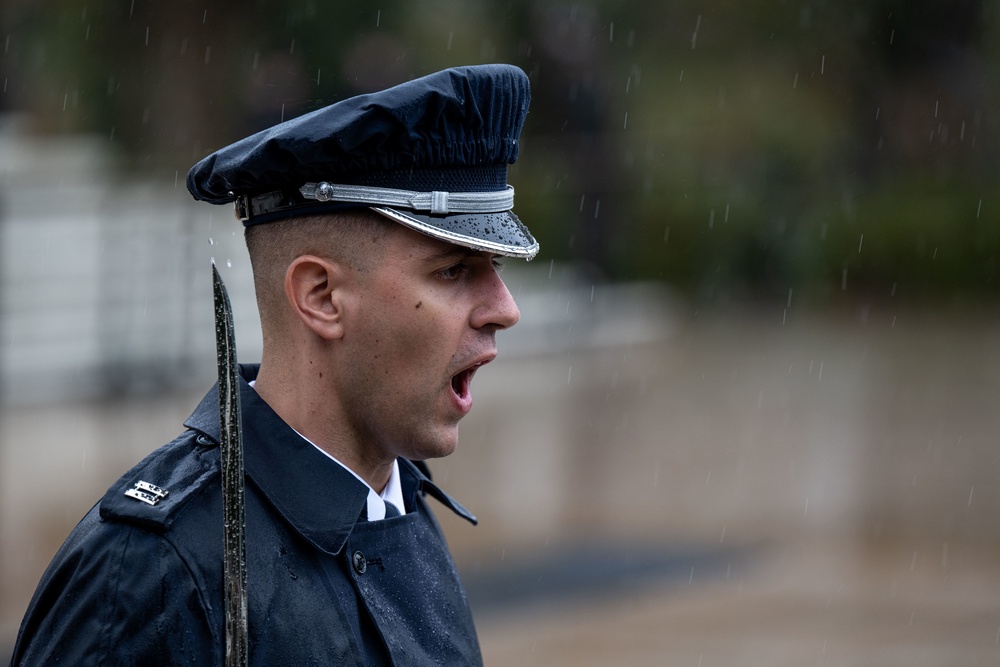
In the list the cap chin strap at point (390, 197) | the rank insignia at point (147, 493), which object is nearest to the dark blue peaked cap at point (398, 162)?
the cap chin strap at point (390, 197)

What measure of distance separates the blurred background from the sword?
11cm

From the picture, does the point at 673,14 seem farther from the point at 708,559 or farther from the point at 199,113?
the point at 708,559

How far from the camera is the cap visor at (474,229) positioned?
2301 mm

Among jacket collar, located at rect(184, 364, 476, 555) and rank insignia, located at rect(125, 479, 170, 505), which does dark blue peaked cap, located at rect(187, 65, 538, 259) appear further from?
rank insignia, located at rect(125, 479, 170, 505)

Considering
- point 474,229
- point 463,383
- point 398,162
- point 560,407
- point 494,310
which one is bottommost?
point 560,407

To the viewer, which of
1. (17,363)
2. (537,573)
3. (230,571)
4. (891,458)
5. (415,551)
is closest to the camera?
(230,571)

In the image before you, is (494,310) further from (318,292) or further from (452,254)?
(318,292)

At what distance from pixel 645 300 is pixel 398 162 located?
53.1 ft

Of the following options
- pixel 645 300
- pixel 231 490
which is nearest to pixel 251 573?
pixel 231 490

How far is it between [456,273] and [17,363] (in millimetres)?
10427

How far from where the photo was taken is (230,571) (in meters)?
2.09

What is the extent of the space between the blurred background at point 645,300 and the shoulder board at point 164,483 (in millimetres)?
322

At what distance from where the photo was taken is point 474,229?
7.72 feet

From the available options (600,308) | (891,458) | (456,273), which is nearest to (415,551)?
(456,273)
